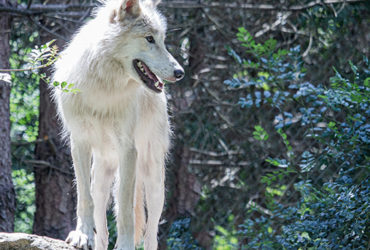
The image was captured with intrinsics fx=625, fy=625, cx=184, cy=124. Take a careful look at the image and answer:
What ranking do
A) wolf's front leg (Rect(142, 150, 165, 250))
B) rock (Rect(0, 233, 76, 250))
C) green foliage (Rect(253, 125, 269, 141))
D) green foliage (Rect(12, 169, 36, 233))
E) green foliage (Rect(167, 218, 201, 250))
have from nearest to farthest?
rock (Rect(0, 233, 76, 250)), wolf's front leg (Rect(142, 150, 165, 250)), green foliage (Rect(253, 125, 269, 141)), green foliage (Rect(167, 218, 201, 250)), green foliage (Rect(12, 169, 36, 233))

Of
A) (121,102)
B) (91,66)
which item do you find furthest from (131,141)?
(91,66)

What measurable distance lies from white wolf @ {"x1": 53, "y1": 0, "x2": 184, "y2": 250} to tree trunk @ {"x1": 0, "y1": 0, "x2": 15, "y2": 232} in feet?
4.69

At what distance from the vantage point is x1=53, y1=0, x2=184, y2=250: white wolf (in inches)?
152

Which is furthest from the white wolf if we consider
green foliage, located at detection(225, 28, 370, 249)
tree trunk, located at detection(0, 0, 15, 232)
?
tree trunk, located at detection(0, 0, 15, 232)

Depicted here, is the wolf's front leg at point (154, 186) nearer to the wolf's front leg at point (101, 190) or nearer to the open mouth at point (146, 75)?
the wolf's front leg at point (101, 190)

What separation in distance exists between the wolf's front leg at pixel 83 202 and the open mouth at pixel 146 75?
662 mm

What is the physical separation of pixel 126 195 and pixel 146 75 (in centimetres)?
82

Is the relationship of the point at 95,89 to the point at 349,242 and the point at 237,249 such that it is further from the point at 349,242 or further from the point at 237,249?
the point at 237,249

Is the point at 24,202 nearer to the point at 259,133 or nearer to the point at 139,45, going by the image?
the point at 259,133

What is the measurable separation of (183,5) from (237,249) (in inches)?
99.5

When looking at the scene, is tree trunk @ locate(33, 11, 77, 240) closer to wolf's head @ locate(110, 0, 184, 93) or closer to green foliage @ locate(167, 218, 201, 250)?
green foliage @ locate(167, 218, 201, 250)

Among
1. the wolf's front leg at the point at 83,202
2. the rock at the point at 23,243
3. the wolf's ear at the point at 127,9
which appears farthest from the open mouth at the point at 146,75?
the rock at the point at 23,243

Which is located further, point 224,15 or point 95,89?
point 224,15

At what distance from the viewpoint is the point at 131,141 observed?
406cm
